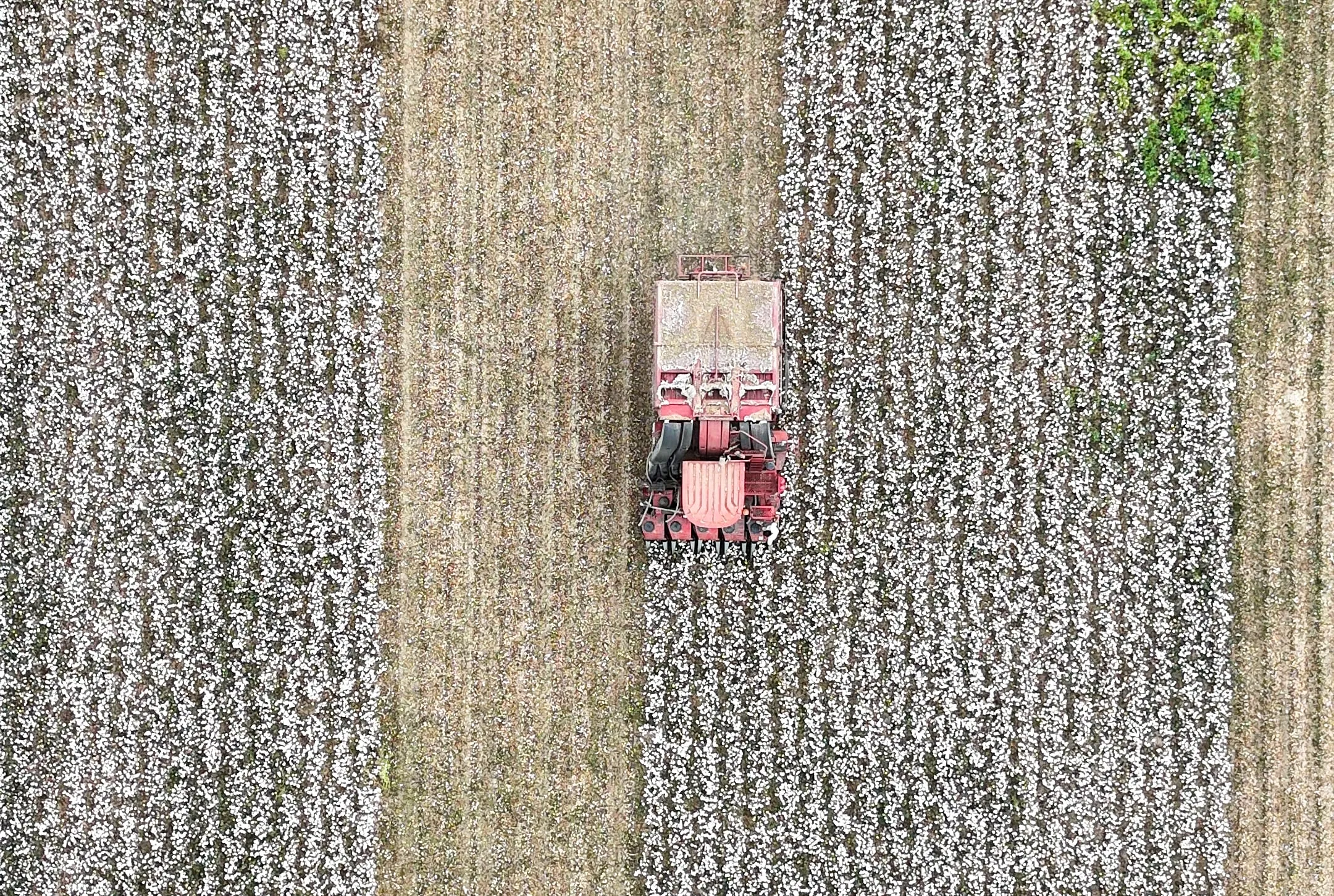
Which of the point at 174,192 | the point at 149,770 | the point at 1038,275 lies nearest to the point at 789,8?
the point at 1038,275

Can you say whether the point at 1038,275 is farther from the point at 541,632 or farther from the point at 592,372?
the point at 541,632

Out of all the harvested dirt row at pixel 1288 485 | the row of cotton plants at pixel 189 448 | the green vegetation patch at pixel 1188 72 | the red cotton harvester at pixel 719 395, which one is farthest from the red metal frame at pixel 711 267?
the harvested dirt row at pixel 1288 485

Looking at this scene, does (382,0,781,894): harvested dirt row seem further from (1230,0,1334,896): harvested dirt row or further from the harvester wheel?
(1230,0,1334,896): harvested dirt row

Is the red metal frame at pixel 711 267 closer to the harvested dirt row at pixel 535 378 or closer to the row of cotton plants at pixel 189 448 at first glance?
the harvested dirt row at pixel 535 378

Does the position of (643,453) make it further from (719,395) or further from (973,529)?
(973,529)

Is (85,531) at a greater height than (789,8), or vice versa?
(789,8)

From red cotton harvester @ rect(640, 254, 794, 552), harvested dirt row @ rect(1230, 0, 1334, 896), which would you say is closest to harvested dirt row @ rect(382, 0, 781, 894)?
red cotton harvester @ rect(640, 254, 794, 552)

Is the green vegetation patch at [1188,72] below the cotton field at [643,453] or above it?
above
